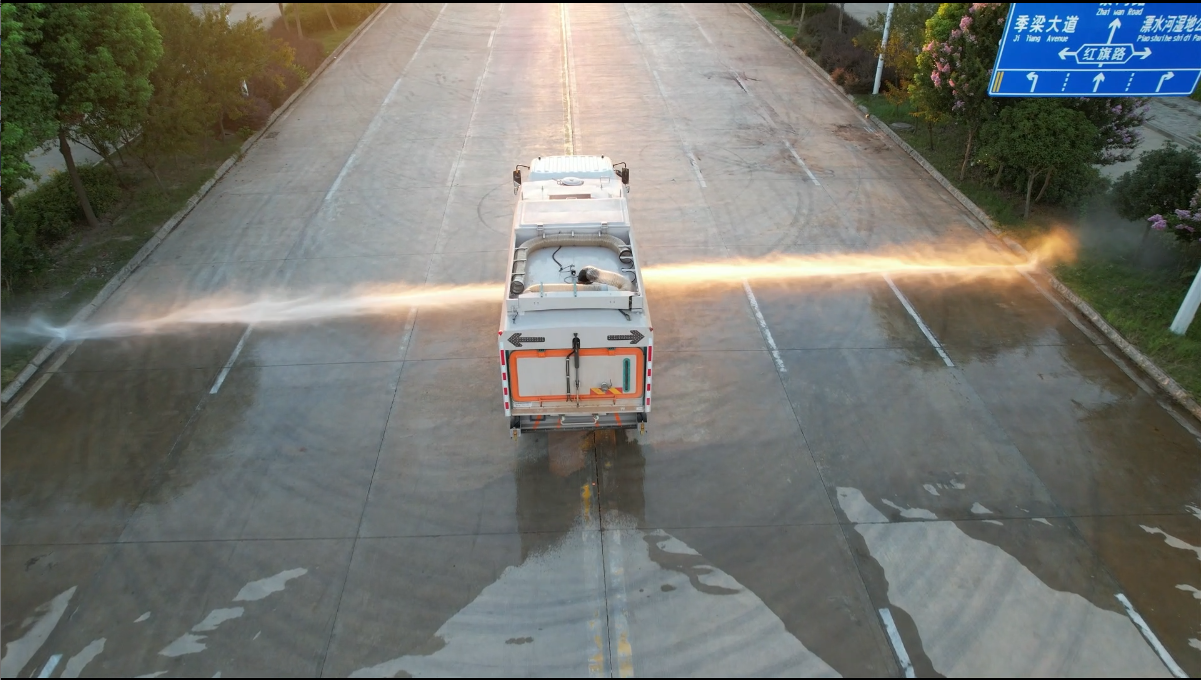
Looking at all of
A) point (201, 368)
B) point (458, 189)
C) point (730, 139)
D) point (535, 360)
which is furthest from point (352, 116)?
point (535, 360)

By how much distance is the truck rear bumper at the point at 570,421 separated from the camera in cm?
999

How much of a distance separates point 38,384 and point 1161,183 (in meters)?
21.2

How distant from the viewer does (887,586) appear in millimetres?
8773

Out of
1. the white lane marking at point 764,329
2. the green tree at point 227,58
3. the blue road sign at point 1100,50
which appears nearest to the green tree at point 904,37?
the blue road sign at point 1100,50

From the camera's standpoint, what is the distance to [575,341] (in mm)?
9320

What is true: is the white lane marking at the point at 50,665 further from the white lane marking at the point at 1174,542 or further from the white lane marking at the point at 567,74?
the white lane marking at the point at 567,74

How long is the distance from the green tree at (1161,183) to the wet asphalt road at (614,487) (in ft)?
9.64

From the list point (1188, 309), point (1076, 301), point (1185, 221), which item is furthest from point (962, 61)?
point (1188, 309)

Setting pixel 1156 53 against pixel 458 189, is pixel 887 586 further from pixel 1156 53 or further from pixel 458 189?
pixel 458 189

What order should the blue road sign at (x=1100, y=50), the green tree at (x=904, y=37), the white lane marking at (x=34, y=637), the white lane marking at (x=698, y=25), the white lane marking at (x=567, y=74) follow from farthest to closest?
the white lane marking at (x=698, y=25)
the white lane marking at (x=567, y=74)
the green tree at (x=904, y=37)
the blue road sign at (x=1100, y=50)
the white lane marking at (x=34, y=637)

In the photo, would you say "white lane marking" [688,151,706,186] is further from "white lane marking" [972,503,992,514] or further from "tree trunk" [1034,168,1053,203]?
"white lane marking" [972,503,992,514]

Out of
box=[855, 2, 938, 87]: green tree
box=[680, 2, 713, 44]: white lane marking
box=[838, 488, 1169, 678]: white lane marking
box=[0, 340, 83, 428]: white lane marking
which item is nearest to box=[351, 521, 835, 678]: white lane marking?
box=[838, 488, 1169, 678]: white lane marking

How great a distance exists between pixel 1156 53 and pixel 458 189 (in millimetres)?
14806

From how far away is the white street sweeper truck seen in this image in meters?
9.34
